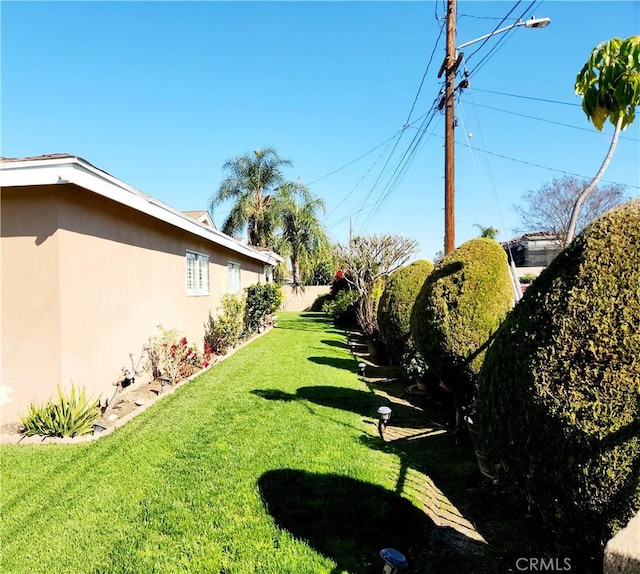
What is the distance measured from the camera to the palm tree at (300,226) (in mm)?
29328

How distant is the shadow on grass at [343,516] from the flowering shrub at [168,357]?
16.1 ft

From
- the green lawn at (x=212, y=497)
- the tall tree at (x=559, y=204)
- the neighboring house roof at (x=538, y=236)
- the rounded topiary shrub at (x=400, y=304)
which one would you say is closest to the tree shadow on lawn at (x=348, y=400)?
the green lawn at (x=212, y=497)

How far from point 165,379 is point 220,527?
16.8ft

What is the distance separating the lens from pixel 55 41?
8633 mm

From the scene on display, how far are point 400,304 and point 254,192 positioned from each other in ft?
71.3

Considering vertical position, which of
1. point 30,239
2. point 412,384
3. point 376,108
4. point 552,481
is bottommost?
point 412,384

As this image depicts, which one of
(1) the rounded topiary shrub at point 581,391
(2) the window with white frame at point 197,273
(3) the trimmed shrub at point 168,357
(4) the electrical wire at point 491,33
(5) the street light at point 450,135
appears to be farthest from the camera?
(2) the window with white frame at point 197,273

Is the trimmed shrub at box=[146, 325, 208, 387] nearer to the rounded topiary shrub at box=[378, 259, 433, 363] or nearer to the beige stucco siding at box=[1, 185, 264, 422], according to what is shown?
the beige stucco siding at box=[1, 185, 264, 422]

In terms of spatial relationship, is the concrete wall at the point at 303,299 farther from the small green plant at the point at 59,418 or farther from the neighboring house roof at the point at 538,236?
the small green plant at the point at 59,418

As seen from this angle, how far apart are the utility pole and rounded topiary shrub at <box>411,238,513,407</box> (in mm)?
3151

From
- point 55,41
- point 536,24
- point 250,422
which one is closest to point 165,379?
point 250,422

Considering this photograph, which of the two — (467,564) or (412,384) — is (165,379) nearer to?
(412,384)

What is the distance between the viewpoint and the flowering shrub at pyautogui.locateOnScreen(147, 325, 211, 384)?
7.93 meters

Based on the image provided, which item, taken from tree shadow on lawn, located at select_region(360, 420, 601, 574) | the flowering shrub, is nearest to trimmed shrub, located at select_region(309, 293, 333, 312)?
the flowering shrub
